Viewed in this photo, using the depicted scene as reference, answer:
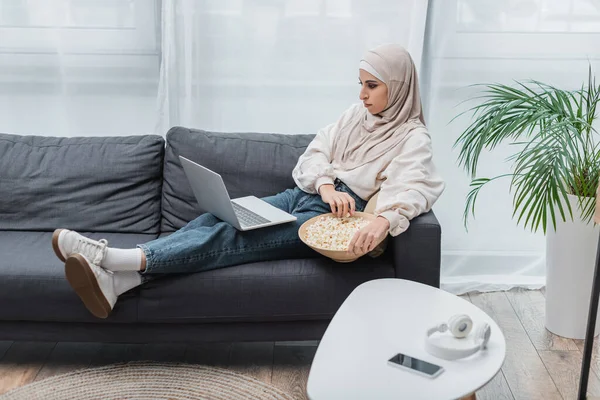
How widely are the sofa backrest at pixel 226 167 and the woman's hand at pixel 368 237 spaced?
576 millimetres

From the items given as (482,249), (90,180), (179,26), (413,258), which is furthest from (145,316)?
(482,249)

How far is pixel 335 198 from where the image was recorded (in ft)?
8.11

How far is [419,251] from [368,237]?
7.5 inches

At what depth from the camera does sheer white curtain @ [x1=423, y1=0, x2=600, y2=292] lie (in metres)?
3.08

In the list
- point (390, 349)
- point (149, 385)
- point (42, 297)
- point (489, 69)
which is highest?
point (489, 69)

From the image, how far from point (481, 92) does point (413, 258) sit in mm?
1119

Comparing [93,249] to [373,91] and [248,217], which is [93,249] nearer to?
[248,217]

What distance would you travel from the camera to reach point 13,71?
3.16 meters

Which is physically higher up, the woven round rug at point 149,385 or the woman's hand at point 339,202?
the woman's hand at point 339,202

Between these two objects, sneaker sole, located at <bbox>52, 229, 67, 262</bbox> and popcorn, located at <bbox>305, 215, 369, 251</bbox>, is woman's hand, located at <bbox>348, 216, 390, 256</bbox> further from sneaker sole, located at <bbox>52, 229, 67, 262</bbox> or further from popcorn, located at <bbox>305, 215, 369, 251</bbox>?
sneaker sole, located at <bbox>52, 229, 67, 262</bbox>

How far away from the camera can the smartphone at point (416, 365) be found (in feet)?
5.32

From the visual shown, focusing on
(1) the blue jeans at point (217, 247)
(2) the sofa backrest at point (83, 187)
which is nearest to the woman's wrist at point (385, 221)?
(1) the blue jeans at point (217, 247)

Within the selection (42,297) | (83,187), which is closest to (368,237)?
(42,297)

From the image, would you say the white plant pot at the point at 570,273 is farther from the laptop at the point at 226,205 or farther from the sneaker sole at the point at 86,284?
the sneaker sole at the point at 86,284
